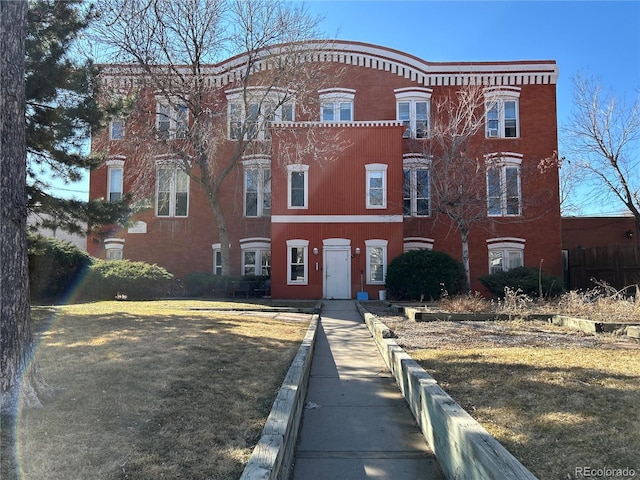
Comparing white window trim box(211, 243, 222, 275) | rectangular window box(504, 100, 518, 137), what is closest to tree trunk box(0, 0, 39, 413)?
white window trim box(211, 243, 222, 275)

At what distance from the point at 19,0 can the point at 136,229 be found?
21.1 meters

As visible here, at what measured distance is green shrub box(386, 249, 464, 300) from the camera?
19453 mm

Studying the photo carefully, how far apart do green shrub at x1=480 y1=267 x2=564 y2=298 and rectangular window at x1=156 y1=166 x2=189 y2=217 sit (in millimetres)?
15695

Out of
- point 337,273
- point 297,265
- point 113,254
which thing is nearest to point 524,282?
point 337,273

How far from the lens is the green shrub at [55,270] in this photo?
1617cm

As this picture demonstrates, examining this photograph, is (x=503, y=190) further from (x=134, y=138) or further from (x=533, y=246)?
(x=134, y=138)

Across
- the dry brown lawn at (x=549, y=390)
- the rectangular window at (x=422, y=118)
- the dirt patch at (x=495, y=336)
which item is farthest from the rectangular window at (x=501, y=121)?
the dry brown lawn at (x=549, y=390)

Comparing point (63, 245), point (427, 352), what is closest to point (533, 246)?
point (427, 352)

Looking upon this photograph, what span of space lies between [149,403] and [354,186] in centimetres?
1788

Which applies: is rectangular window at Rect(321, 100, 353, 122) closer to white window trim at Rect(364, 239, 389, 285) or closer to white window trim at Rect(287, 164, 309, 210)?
white window trim at Rect(287, 164, 309, 210)

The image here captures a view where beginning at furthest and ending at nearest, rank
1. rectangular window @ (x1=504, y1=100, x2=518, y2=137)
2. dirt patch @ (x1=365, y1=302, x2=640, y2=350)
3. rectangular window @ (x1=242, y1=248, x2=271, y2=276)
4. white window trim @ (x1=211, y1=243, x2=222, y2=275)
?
1. white window trim @ (x1=211, y1=243, x2=222, y2=275)
2. rectangular window @ (x1=504, y1=100, x2=518, y2=137)
3. rectangular window @ (x1=242, y1=248, x2=271, y2=276)
4. dirt patch @ (x1=365, y1=302, x2=640, y2=350)

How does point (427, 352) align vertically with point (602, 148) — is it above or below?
below

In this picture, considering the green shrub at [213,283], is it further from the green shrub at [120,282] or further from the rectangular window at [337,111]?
the rectangular window at [337,111]

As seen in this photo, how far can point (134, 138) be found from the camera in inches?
838
